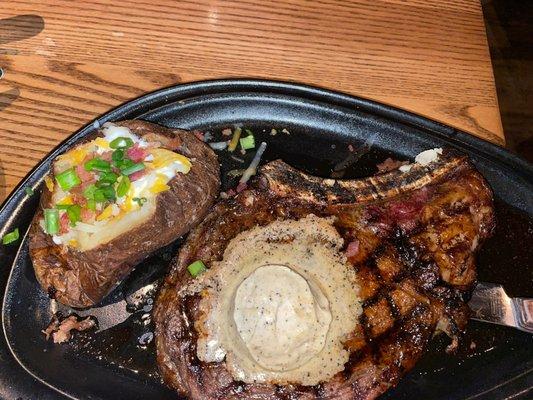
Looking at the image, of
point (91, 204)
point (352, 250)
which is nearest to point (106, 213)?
point (91, 204)

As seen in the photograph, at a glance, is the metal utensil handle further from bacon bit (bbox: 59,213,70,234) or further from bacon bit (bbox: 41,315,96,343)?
bacon bit (bbox: 59,213,70,234)

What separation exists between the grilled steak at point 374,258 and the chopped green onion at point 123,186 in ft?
1.54

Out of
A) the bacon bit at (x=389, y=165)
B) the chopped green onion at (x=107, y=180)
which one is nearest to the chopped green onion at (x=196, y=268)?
the chopped green onion at (x=107, y=180)

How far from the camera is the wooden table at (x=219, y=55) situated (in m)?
3.64

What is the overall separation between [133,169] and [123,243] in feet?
1.32

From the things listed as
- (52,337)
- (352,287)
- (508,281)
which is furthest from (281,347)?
(508,281)

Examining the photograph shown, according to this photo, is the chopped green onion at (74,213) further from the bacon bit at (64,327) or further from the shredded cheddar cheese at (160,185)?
the bacon bit at (64,327)

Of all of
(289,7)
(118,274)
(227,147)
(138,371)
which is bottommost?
(138,371)

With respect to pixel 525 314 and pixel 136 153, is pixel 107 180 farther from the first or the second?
pixel 525 314

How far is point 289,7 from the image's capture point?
4.05 meters

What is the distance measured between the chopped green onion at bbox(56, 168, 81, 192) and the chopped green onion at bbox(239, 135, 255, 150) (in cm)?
107

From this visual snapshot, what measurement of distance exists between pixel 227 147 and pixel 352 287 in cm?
125

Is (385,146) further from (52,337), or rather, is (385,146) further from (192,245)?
(52,337)

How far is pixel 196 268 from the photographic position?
2971mm
